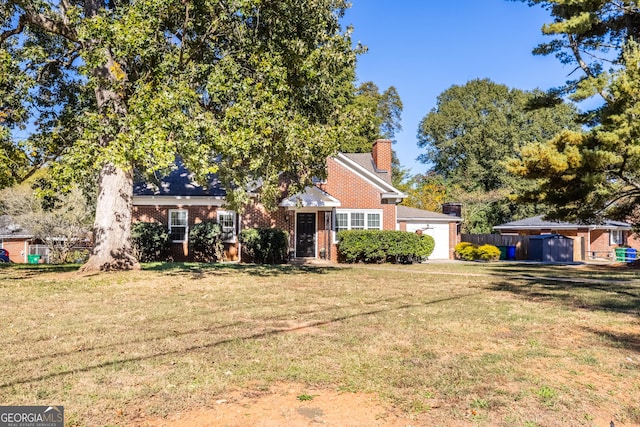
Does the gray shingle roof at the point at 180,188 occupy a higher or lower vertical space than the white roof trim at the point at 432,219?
higher

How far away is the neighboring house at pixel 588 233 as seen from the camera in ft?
109

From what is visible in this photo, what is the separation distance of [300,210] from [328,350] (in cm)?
1760

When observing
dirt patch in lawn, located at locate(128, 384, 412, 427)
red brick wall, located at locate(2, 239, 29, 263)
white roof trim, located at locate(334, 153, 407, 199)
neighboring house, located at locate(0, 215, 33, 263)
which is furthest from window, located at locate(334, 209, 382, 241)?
red brick wall, located at locate(2, 239, 29, 263)

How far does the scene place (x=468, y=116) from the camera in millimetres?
56531

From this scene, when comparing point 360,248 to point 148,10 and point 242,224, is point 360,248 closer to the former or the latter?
point 242,224

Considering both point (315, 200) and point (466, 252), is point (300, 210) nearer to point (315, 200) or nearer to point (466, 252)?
point (315, 200)

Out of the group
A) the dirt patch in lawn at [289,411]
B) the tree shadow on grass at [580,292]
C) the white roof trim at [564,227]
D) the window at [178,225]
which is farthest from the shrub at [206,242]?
the white roof trim at [564,227]

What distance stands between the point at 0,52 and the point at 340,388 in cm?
1193

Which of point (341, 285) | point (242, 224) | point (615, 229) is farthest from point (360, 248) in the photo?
point (615, 229)

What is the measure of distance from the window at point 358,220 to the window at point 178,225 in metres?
7.35

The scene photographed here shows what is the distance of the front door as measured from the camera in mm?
23391

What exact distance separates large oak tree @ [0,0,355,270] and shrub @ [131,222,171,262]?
7.07 m

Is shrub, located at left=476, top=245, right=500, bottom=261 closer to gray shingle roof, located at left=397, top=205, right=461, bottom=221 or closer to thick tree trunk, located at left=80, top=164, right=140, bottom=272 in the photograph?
gray shingle roof, located at left=397, top=205, right=461, bottom=221

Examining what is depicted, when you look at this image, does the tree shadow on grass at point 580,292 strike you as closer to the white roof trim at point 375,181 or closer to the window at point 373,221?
the window at point 373,221
